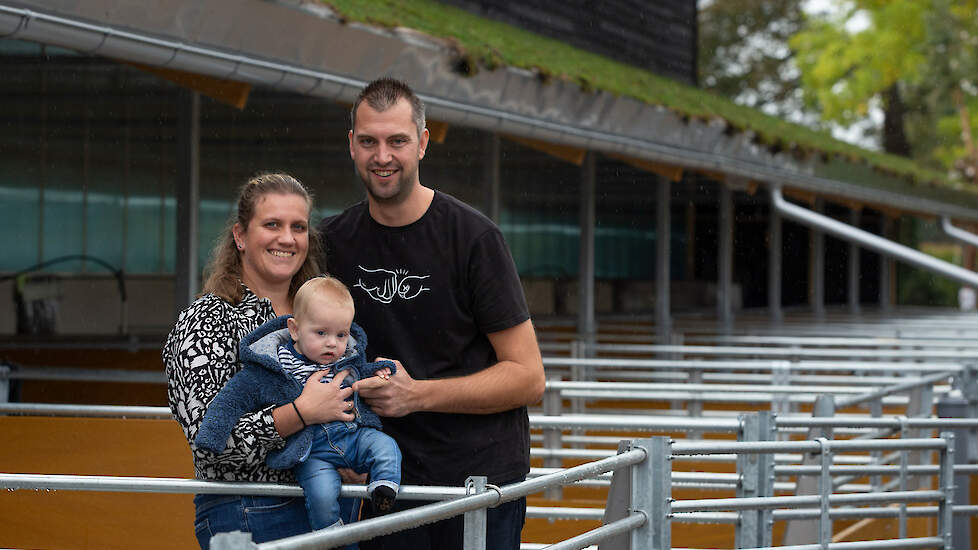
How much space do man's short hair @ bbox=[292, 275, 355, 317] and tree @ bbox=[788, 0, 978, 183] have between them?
3853 centimetres

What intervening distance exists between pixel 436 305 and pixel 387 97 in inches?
22.0

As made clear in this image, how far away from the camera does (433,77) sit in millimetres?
10320

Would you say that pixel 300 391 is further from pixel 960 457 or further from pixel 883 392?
pixel 960 457

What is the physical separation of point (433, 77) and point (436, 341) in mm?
6765

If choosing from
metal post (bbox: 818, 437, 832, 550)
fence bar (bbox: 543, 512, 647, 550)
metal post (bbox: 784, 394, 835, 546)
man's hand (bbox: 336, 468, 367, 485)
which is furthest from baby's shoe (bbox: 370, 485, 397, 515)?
metal post (bbox: 784, 394, 835, 546)

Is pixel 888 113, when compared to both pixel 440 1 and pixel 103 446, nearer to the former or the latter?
pixel 440 1

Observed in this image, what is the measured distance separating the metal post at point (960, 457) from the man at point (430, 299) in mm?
4806

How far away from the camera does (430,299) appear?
3.72 meters

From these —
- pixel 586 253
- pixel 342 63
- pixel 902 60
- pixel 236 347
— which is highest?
pixel 902 60

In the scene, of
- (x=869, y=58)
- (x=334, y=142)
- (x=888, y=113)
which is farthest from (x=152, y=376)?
(x=888, y=113)

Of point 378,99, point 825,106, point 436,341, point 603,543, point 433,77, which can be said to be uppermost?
point 825,106

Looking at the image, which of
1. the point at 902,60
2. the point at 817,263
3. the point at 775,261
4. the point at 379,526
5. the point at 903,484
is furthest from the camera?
the point at 902,60

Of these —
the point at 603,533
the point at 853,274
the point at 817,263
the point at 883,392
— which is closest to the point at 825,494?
the point at 603,533

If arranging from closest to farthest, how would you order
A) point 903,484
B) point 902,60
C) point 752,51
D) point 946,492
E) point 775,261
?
1. point 946,492
2. point 903,484
3. point 775,261
4. point 902,60
5. point 752,51
